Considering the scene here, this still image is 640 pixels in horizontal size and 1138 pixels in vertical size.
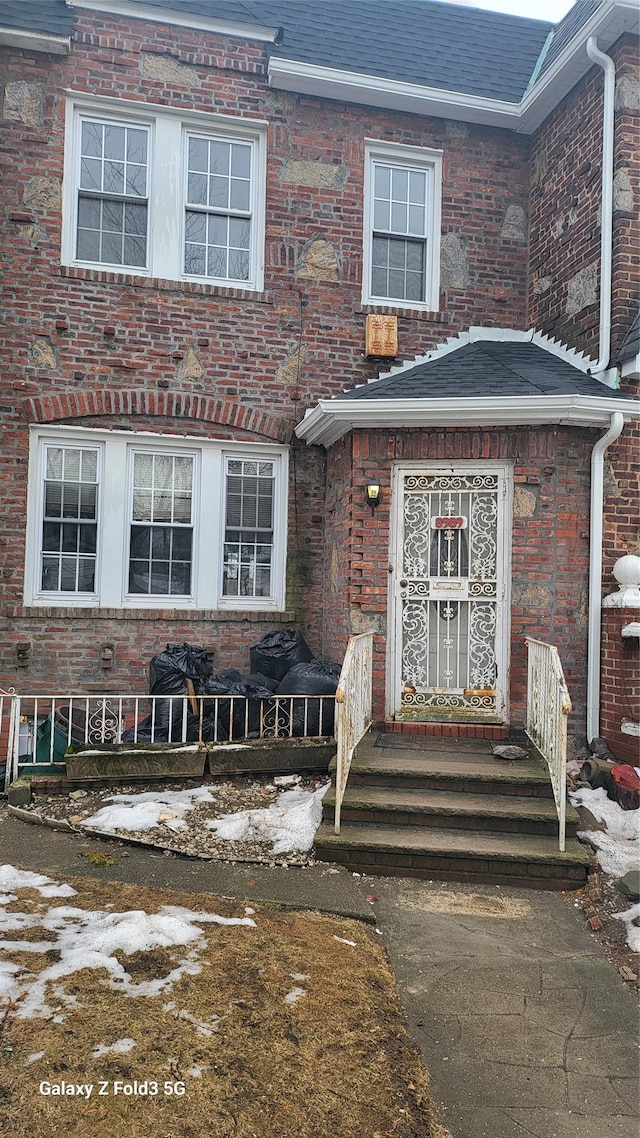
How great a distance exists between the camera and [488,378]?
278 inches

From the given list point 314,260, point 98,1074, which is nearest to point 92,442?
Result: point 314,260

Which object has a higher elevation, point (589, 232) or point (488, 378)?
point (589, 232)

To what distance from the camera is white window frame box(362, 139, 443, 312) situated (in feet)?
27.6

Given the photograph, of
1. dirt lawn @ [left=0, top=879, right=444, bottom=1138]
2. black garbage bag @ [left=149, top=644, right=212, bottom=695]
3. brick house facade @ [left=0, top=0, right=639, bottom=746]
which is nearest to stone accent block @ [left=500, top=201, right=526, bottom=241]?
brick house facade @ [left=0, top=0, right=639, bottom=746]

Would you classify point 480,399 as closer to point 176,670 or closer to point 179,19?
point 176,670

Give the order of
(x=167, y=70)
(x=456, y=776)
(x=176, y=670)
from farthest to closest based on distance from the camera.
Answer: (x=167, y=70), (x=176, y=670), (x=456, y=776)

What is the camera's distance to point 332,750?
20.8 ft

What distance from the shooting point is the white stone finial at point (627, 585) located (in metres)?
6.42

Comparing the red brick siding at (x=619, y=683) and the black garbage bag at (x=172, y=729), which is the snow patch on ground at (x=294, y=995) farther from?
the red brick siding at (x=619, y=683)

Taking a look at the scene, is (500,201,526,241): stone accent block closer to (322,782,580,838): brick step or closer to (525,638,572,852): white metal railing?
(525,638,572,852): white metal railing

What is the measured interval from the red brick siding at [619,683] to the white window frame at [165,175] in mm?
4969

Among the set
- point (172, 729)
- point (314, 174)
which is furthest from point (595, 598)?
point (314, 174)

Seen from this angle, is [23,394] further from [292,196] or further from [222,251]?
[292,196]

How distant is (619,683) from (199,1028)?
465cm
